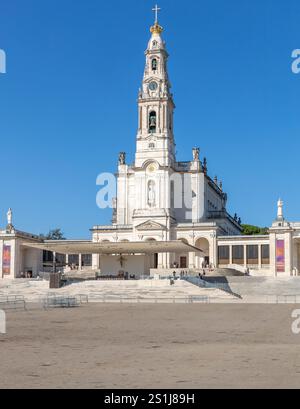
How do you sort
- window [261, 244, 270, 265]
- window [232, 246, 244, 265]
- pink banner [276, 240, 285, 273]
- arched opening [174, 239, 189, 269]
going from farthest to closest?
arched opening [174, 239, 189, 269] < window [232, 246, 244, 265] < window [261, 244, 270, 265] < pink banner [276, 240, 285, 273]

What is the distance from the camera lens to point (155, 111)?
89.2 meters

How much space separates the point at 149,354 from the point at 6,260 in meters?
67.3

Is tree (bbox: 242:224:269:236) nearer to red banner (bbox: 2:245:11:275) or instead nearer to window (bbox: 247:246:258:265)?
window (bbox: 247:246:258:265)

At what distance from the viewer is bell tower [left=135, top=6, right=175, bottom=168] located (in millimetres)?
88625

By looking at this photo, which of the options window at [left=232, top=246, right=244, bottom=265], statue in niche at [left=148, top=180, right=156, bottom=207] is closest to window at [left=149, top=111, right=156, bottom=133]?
statue in niche at [left=148, top=180, right=156, bottom=207]

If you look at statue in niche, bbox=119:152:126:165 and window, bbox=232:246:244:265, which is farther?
statue in niche, bbox=119:152:126:165

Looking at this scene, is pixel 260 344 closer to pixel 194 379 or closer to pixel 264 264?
pixel 194 379

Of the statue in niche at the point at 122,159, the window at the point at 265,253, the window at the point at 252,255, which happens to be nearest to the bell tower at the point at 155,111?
the statue in niche at the point at 122,159

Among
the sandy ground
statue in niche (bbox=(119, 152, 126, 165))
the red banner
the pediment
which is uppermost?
statue in niche (bbox=(119, 152, 126, 165))

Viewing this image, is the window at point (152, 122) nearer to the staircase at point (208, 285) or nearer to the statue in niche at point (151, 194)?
the statue in niche at point (151, 194)

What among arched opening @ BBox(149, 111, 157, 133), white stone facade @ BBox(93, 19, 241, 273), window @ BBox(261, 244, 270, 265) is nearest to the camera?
window @ BBox(261, 244, 270, 265)

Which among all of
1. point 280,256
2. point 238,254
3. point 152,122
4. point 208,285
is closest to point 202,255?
point 238,254

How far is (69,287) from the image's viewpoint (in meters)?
58.6
